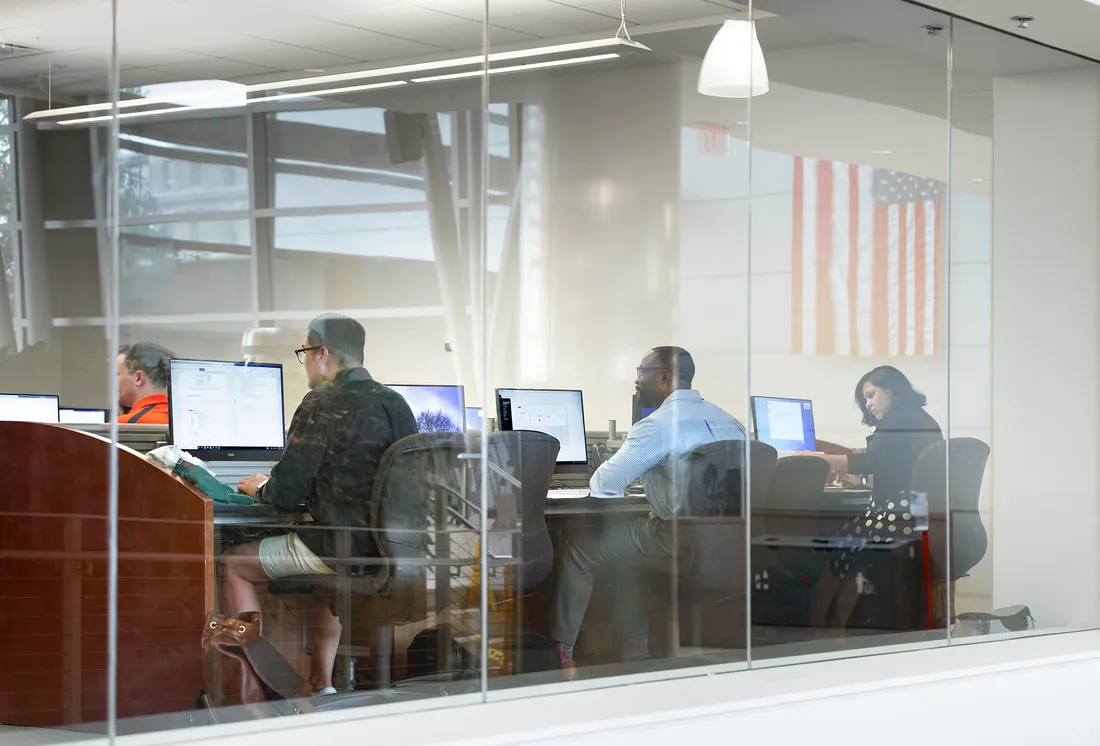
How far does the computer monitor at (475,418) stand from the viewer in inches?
151

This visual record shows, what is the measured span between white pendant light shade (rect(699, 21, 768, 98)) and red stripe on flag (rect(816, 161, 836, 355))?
430 mm

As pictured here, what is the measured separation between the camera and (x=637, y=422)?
4930 mm

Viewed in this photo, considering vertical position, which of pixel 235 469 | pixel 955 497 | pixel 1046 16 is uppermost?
pixel 1046 16

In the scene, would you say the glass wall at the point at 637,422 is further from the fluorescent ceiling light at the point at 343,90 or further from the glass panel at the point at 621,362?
the fluorescent ceiling light at the point at 343,90

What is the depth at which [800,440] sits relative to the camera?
173 inches

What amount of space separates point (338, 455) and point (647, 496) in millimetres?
1291

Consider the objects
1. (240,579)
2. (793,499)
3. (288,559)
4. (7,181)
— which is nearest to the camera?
(240,579)

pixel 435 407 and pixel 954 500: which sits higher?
pixel 435 407

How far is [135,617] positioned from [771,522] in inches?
84.9

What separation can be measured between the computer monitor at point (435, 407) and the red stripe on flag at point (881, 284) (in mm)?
1565

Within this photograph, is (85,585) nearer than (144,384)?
Yes

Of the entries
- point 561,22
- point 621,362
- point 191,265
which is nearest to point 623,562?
point 561,22

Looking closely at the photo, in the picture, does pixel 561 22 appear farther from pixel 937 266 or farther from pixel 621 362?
pixel 621 362

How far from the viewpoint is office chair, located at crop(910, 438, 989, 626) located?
4.72 meters
